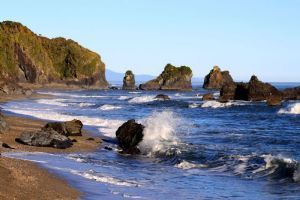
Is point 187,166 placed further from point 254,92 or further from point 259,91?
point 259,91

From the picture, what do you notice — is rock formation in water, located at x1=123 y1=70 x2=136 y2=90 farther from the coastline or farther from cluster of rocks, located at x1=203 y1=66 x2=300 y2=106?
the coastline

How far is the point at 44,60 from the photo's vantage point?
170000 mm

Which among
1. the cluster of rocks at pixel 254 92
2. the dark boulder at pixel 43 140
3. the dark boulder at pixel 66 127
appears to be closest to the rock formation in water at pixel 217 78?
the cluster of rocks at pixel 254 92

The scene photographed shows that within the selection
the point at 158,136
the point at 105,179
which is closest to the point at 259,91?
the point at 158,136

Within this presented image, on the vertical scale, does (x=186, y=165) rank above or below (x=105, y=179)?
below

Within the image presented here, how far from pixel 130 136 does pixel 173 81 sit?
430 feet

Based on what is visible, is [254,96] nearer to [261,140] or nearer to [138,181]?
[261,140]

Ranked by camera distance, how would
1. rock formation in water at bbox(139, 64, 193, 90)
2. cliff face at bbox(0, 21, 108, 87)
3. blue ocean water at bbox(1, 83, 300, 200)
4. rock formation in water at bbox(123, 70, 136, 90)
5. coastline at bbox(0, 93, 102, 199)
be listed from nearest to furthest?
coastline at bbox(0, 93, 102, 199), blue ocean water at bbox(1, 83, 300, 200), cliff face at bbox(0, 21, 108, 87), rock formation in water at bbox(139, 64, 193, 90), rock formation in water at bbox(123, 70, 136, 90)

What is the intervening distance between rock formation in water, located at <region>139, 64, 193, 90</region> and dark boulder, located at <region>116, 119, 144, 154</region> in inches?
5030

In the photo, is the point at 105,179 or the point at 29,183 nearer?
the point at 29,183

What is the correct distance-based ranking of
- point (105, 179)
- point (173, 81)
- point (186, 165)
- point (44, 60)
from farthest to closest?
point (44, 60) → point (173, 81) → point (186, 165) → point (105, 179)

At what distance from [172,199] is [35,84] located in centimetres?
14305

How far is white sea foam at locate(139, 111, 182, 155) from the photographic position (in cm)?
2472

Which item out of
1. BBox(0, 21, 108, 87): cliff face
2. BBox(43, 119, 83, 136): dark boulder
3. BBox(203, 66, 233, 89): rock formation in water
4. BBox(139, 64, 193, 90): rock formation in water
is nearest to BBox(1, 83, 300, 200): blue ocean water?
BBox(43, 119, 83, 136): dark boulder
